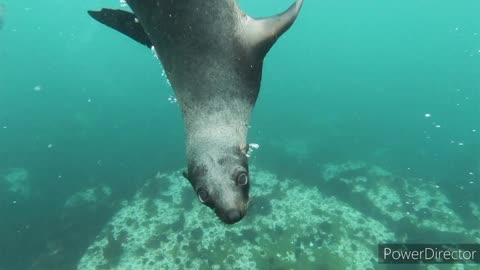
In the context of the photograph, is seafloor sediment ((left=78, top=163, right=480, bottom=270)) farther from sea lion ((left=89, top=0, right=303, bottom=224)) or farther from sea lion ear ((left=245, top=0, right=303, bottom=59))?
sea lion ((left=89, top=0, right=303, bottom=224))

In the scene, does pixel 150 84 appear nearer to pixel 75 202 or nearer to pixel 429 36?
pixel 75 202

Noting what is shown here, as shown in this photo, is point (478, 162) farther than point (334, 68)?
No

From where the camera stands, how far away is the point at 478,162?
22.6 meters

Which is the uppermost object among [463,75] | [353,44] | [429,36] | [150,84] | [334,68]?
[429,36]

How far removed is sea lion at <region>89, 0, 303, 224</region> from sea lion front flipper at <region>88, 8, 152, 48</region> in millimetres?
593

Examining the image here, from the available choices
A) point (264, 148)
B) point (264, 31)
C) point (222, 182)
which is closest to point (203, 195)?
point (222, 182)

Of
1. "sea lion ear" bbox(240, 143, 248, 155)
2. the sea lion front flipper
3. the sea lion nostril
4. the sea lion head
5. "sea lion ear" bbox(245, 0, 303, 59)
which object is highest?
"sea lion ear" bbox(245, 0, 303, 59)

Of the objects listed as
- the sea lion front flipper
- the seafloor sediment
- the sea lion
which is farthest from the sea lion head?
the seafloor sediment

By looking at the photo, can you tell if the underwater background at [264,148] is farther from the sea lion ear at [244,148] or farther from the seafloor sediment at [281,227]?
the sea lion ear at [244,148]

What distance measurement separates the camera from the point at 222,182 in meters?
2.42

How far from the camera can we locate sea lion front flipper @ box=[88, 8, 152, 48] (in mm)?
3681

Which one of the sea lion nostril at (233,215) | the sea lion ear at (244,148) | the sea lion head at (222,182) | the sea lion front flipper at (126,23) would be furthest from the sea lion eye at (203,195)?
the sea lion front flipper at (126,23)

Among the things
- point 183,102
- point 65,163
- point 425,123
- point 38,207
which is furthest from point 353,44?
point 183,102

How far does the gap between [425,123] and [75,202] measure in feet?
76.3
